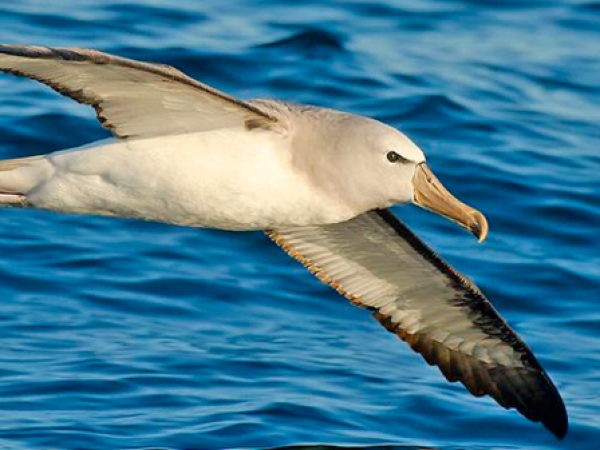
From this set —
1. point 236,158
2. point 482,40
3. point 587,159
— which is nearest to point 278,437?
point 236,158

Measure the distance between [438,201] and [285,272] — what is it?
3.09 metres

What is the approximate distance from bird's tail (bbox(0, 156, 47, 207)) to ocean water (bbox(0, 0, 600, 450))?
1315 millimetres

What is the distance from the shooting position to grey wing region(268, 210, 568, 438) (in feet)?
28.0

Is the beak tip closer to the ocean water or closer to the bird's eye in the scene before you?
the bird's eye

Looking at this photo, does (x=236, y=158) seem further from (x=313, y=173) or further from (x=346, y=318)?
(x=346, y=318)

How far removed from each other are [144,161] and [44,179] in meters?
0.55

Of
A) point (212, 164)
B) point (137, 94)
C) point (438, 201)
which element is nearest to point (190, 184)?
point (212, 164)

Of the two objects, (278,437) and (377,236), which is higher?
(377,236)

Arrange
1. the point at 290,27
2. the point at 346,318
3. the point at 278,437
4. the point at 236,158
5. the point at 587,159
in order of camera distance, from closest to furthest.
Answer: the point at 236,158 → the point at 278,437 → the point at 346,318 → the point at 587,159 → the point at 290,27

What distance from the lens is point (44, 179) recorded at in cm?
753

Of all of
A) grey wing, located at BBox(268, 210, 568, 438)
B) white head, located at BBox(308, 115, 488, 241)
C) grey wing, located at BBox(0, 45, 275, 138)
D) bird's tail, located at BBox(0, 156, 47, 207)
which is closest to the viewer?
grey wing, located at BBox(0, 45, 275, 138)

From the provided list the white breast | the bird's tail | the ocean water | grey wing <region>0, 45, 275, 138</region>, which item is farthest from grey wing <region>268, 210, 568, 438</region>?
the bird's tail

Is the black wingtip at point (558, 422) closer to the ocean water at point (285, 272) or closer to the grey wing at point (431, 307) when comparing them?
the grey wing at point (431, 307)

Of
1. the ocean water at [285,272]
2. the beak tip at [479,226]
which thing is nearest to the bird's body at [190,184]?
the beak tip at [479,226]
